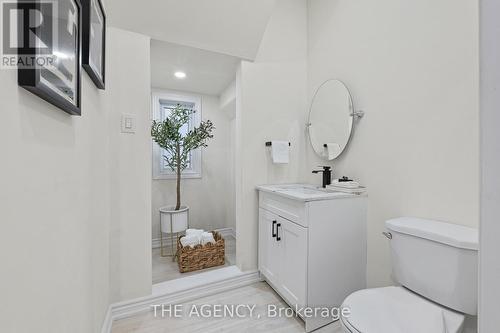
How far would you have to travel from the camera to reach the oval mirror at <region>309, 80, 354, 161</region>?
1707 millimetres

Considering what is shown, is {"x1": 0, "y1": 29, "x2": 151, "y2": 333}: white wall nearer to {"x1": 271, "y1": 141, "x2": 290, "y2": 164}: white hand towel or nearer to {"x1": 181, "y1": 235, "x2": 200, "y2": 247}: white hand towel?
{"x1": 181, "y1": 235, "x2": 200, "y2": 247}: white hand towel

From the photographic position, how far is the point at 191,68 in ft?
7.46

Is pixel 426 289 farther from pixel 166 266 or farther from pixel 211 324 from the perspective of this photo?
pixel 166 266

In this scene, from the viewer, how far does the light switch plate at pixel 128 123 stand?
1530 millimetres

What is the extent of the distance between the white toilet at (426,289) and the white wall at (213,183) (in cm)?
223

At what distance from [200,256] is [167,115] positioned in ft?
6.07

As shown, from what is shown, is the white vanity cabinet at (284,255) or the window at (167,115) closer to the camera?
the white vanity cabinet at (284,255)

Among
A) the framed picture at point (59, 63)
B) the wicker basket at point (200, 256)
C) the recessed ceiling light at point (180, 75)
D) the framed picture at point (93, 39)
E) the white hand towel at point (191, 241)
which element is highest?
the recessed ceiling light at point (180, 75)

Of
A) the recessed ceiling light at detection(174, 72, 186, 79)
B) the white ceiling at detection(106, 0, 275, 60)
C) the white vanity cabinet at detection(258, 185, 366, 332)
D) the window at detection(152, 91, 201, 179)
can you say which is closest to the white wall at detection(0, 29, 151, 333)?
the white ceiling at detection(106, 0, 275, 60)

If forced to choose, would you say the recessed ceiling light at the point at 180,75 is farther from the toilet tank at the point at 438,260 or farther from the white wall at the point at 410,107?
the toilet tank at the point at 438,260

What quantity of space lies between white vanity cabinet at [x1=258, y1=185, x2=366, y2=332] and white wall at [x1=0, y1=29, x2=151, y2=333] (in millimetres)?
1024

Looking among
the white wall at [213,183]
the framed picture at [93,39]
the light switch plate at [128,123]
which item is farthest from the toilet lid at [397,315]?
the white wall at [213,183]

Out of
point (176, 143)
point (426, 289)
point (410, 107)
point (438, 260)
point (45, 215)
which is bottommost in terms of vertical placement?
point (426, 289)

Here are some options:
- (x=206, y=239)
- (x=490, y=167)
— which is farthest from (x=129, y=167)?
(x=490, y=167)
